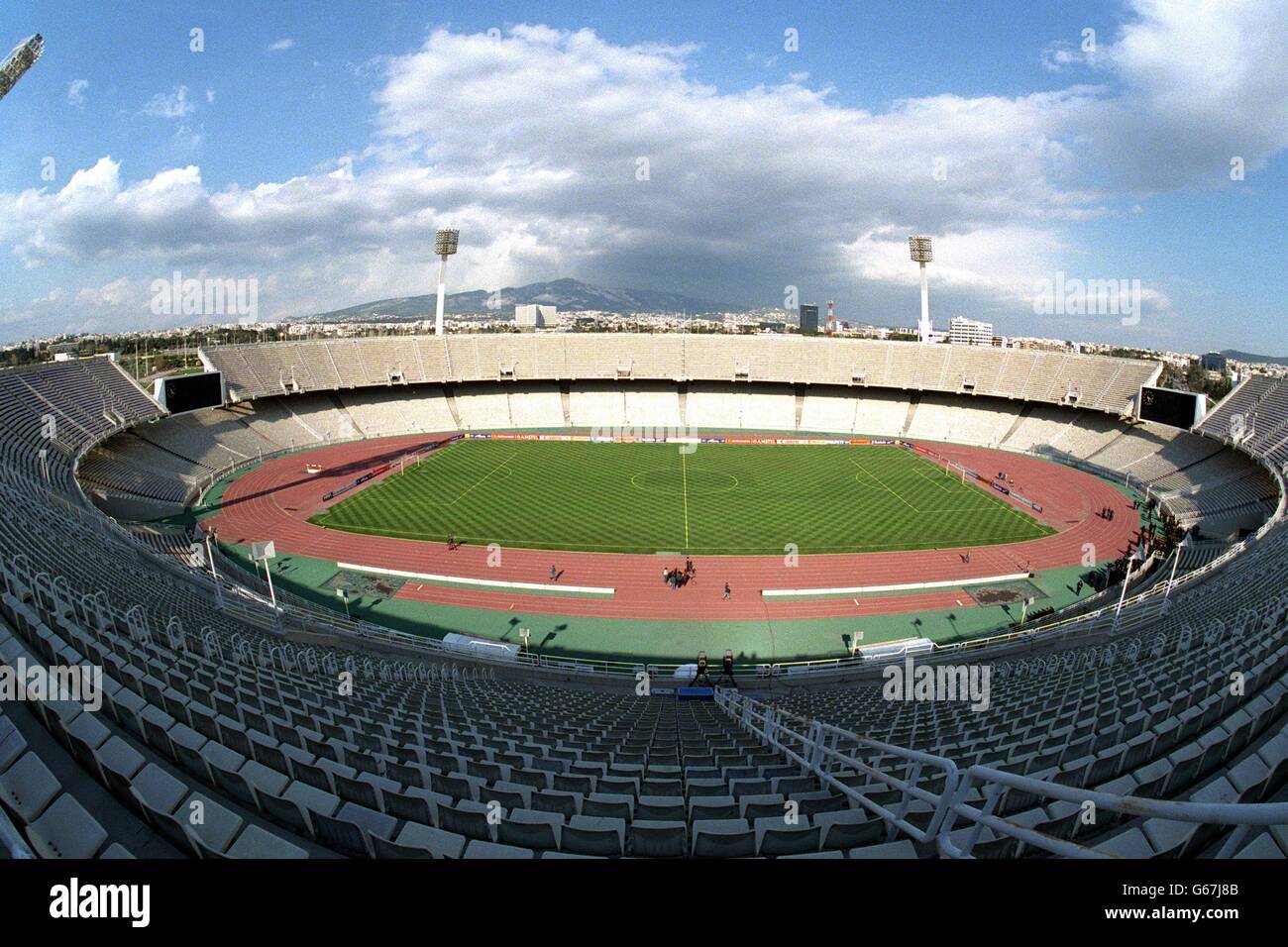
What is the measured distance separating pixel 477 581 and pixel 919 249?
197ft

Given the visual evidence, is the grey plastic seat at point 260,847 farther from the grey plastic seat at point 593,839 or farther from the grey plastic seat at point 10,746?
the grey plastic seat at point 10,746

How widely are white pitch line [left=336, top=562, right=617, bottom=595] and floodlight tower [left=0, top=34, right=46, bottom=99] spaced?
3014 centimetres

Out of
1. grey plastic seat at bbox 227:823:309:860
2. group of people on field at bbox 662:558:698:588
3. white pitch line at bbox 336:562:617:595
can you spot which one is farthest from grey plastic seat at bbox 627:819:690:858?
group of people on field at bbox 662:558:698:588

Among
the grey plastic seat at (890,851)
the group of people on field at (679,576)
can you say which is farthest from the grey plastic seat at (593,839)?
the group of people on field at (679,576)

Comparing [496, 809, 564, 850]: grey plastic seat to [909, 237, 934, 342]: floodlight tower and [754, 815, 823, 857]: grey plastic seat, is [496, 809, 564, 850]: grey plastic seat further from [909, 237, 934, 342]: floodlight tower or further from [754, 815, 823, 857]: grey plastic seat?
[909, 237, 934, 342]: floodlight tower

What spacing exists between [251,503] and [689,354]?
4054 cm

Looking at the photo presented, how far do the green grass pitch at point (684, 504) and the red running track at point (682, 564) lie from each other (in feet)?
3.52

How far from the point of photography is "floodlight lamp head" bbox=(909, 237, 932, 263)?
64.0m

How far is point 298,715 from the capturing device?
711cm

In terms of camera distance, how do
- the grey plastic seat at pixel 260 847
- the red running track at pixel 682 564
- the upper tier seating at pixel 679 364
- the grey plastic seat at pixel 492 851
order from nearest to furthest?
1. the grey plastic seat at pixel 260 847
2. the grey plastic seat at pixel 492 851
3. the red running track at pixel 682 564
4. the upper tier seating at pixel 679 364

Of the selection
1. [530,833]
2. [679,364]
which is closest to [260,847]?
[530,833]

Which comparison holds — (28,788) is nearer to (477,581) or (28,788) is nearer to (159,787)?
(159,787)

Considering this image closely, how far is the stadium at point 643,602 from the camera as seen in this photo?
4340 millimetres
